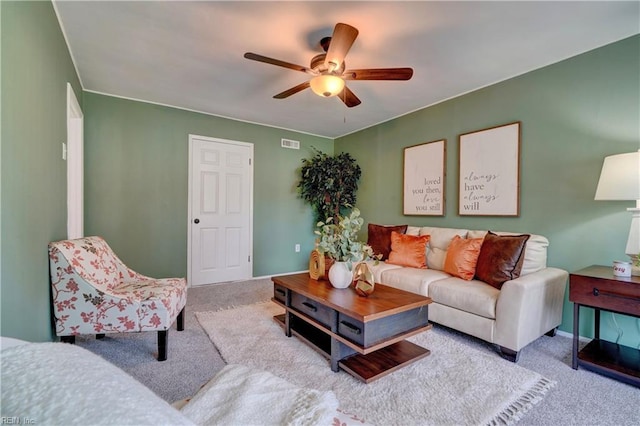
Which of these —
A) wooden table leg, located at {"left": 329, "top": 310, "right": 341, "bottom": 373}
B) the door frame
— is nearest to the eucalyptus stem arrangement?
wooden table leg, located at {"left": 329, "top": 310, "right": 341, "bottom": 373}

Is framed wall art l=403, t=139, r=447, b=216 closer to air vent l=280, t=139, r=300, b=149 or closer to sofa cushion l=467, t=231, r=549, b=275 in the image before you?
sofa cushion l=467, t=231, r=549, b=275

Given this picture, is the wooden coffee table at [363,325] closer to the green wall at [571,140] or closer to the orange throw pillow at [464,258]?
the orange throw pillow at [464,258]

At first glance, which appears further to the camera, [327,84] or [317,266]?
[317,266]

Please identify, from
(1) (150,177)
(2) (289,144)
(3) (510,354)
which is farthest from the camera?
(2) (289,144)

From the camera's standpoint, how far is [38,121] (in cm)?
164

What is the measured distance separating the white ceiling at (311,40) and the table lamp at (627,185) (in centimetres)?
99

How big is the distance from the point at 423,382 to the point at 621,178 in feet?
6.15

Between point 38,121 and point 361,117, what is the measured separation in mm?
3377

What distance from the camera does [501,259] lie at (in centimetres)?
231

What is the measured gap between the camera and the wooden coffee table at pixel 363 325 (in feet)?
5.65

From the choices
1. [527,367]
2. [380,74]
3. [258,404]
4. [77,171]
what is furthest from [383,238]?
[77,171]

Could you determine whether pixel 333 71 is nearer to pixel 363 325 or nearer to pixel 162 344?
pixel 363 325

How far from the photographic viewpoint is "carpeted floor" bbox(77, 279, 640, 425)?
152 cm

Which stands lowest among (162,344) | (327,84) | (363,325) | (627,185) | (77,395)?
(162,344)
